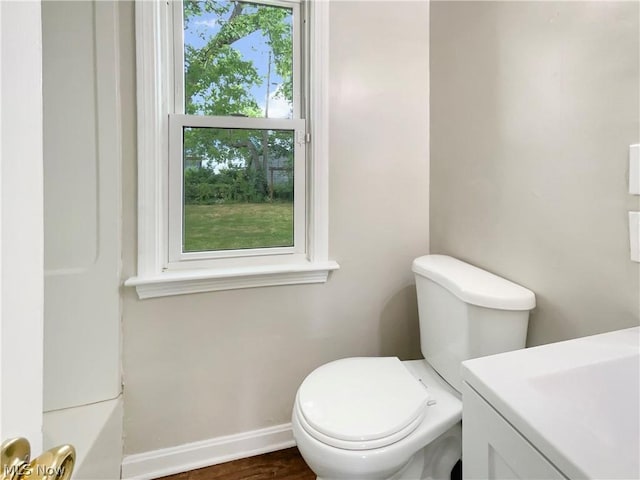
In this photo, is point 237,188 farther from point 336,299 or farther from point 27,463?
point 27,463

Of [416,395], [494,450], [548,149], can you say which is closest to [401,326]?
[416,395]

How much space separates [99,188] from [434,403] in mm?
1338

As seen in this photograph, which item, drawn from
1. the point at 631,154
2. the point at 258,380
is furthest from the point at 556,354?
the point at 258,380

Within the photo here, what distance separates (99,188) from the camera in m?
1.21

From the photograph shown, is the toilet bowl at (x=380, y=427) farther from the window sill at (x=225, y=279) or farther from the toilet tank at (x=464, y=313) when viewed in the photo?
the window sill at (x=225, y=279)

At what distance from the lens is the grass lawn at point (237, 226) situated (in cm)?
142

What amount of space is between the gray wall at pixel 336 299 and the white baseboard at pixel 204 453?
0.10 ft

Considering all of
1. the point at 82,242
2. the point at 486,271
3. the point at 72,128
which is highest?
the point at 72,128

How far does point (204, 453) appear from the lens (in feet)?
4.58

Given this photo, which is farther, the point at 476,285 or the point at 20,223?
the point at 476,285

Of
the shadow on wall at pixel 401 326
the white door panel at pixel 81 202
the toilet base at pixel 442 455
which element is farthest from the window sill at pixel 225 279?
the toilet base at pixel 442 455

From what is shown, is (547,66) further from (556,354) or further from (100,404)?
(100,404)

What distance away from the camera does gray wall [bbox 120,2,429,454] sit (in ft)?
4.37
